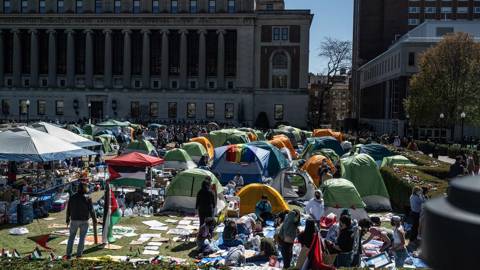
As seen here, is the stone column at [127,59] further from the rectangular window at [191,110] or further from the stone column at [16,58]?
the stone column at [16,58]

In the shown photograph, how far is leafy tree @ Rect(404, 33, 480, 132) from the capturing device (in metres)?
49.5

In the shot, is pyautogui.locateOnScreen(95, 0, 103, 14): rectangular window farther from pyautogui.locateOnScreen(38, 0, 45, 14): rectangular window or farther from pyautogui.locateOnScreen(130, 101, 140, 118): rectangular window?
pyautogui.locateOnScreen(130, 101, 140, 118): rectangular window

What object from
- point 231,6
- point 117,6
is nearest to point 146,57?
point 117,6

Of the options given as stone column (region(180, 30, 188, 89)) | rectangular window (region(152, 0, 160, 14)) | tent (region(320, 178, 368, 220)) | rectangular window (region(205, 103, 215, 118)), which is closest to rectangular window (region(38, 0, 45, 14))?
rectangular window (region(152, 0, 160, 14))

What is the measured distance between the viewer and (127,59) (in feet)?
267

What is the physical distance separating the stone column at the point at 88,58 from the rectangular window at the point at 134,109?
22.5ft

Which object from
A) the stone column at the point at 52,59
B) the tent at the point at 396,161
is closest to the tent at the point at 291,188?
the tent at the point at 396,161

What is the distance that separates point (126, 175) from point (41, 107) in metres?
69.0

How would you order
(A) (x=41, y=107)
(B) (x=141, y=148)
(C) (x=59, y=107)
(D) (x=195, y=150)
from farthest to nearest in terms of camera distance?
(A) (x=41, y=107) < (C) (x=59, y=107) < (D) (x=195, y=150) < (B) (x=141, y=148)

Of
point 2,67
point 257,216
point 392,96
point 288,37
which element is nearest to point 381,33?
point 288,37

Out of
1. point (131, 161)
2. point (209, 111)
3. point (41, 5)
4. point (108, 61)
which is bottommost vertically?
point (131, 161)

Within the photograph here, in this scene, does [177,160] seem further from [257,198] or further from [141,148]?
[257,198]

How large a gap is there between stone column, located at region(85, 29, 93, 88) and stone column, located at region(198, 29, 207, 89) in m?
16.3

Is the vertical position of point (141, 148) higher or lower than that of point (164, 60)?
lower
